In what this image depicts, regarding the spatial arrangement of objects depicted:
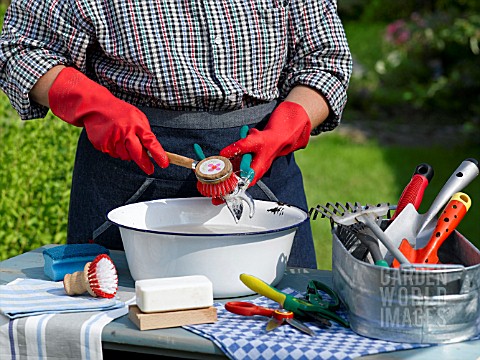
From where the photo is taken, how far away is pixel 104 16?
77.2 inches

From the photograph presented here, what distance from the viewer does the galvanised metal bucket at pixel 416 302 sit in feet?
4.25

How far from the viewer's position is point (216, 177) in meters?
1.63

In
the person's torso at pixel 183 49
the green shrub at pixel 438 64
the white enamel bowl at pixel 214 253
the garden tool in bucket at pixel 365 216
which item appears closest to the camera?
the garden tool in bucket at pixel 365 216

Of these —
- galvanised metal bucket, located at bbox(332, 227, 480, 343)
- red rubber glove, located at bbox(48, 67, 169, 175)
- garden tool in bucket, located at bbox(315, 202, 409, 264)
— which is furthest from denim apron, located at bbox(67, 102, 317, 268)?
galvanised metal bucket, located at bbox(332, 227, 480, 343)

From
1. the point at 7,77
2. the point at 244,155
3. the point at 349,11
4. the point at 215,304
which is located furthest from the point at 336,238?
the point at 349,11

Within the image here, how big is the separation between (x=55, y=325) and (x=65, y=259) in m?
0.25

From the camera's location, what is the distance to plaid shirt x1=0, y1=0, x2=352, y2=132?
1929mm

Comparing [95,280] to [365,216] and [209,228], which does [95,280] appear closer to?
[209,228]

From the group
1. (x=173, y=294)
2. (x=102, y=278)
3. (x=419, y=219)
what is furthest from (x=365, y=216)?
(x=102, y=278)

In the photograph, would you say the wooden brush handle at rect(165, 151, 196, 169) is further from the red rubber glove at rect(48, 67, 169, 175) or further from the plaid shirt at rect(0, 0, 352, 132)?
the plaid shirt at rect(0, 0, 352, 132)

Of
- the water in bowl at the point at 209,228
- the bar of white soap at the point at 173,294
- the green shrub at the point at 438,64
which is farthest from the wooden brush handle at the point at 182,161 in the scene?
the green shrub at the point at 438,64

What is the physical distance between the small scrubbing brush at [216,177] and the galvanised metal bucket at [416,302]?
354 mm

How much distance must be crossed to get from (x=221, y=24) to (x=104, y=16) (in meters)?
0.27

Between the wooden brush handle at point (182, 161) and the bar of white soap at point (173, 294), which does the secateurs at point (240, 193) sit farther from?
the bar of white soap at point (173, 294)
